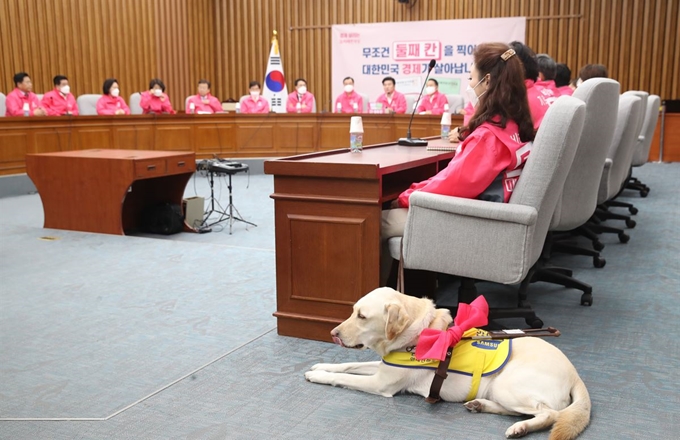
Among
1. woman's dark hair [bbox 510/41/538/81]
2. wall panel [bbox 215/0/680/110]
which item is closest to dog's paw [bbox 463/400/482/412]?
woman's dark hair [bbox 510/41/538/81]

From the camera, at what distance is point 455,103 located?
1022 centimetres

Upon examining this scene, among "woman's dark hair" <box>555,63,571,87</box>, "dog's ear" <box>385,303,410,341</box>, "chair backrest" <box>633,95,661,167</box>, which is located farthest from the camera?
"chair backrest" <box>633,95,661,167</box>

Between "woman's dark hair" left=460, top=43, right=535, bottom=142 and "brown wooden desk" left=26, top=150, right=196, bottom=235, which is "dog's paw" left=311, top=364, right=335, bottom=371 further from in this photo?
"brown wooden desk" left=26, top=150, right=196, bottom=235

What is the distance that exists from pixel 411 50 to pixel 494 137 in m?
9.71

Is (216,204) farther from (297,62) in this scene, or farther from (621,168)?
(297,62)

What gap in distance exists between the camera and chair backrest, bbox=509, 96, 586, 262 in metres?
2.46

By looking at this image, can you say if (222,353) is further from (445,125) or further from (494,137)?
(445,125)

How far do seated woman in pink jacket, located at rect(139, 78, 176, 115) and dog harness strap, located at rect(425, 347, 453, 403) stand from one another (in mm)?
8499

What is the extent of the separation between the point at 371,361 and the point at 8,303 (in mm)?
2109

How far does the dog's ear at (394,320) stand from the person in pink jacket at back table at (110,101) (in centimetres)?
809

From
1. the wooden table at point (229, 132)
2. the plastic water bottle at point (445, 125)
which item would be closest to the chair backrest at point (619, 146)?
the plastic water bottle at point (445, 125)

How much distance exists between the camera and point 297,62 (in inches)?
515

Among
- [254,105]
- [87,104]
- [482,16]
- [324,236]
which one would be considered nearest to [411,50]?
[482,16]

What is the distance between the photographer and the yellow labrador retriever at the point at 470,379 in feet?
6.75
